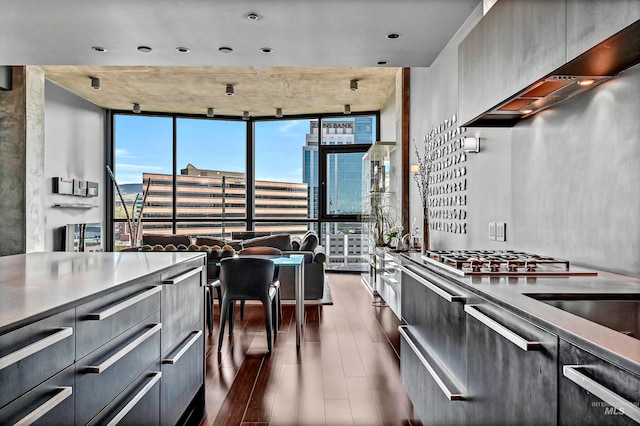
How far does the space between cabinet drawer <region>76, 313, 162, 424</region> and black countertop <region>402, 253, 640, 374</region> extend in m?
1.26

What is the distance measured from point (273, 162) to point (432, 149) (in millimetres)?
5315

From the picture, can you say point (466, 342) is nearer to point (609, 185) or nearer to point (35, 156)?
point (609, 185)

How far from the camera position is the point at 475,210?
138 inches

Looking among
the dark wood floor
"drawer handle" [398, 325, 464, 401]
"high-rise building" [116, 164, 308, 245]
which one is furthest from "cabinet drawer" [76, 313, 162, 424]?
"high-rise building" [116, 164, 308, 245]

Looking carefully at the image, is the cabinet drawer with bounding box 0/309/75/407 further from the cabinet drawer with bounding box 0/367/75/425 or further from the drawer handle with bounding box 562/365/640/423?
the drawer handle with bounding box 562/365/640/423

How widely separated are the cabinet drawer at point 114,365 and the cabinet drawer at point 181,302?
15 cm

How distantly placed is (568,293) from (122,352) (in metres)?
1.51

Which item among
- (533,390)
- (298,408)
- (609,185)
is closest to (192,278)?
(298,408)

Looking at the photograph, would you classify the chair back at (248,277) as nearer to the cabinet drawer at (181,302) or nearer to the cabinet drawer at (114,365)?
the cabinet drawer at (181,302)

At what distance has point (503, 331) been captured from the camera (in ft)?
4.12

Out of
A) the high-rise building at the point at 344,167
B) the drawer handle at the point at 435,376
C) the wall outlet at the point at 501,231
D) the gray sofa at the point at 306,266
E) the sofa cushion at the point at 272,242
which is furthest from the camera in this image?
the high-rise building at the point at 344,167

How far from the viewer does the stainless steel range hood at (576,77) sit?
4.81 ft

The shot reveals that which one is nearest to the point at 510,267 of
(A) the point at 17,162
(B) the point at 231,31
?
(B) the point at 231,31

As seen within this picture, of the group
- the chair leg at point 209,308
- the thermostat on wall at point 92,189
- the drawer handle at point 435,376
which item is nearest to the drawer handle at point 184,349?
the drawer handle at point 435,376
